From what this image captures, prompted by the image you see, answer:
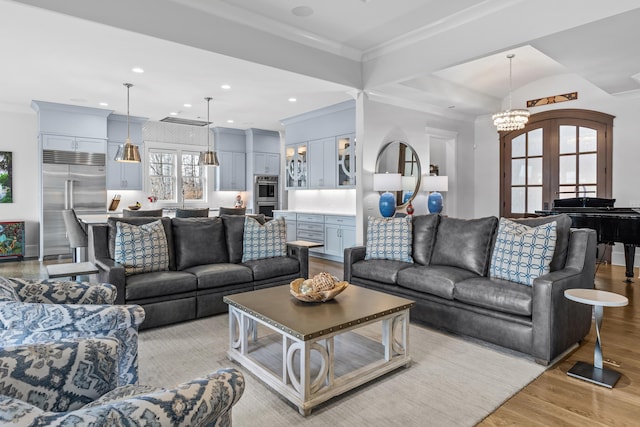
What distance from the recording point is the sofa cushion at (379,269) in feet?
12.4

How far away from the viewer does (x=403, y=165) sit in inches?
258

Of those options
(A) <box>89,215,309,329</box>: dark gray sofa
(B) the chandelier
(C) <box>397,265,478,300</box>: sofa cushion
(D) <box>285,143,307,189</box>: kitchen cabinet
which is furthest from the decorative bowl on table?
(D) <box>285,143,307,189</box>: kitchen cabinet

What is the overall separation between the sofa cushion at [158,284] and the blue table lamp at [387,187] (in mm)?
3242

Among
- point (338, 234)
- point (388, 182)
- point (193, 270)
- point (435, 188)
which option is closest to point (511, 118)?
point (435, 188)

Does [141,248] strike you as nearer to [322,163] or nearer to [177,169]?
[322,163]

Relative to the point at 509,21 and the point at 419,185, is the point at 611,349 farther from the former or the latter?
the point at 419,185

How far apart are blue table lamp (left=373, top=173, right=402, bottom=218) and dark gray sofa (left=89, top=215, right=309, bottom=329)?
1.97 metres

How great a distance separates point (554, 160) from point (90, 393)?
26.4 feet

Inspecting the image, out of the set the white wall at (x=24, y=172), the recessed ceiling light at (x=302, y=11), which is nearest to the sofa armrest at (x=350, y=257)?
the recessed ceiling light at (x=302, y=11)

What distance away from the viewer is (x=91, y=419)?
2.48ft

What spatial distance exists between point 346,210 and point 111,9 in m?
5.02

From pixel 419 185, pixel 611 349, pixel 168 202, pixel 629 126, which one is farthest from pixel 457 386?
pixel 168 202

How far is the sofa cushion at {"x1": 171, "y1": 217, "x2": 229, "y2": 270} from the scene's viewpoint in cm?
403

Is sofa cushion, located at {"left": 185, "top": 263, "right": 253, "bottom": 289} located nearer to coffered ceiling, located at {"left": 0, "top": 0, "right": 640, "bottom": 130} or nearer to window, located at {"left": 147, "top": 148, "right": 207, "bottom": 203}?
coffered ceiling, located at {"left": 0, "top": 0, "right": 640, "bottom": 130}
